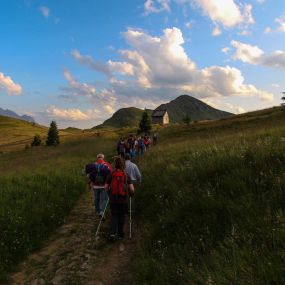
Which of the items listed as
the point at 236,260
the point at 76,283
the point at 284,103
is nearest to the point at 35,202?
the point at 76,283

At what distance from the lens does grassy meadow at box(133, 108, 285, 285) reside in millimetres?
5530

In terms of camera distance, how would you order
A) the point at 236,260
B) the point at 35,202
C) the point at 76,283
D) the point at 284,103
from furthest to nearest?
the point at 284,103 → the point at 35,202 → the point at 76,283 → the point at 236,260

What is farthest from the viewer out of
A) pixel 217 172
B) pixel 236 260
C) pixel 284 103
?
pixel 284 103

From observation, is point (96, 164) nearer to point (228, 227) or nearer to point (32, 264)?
point (32, 264)

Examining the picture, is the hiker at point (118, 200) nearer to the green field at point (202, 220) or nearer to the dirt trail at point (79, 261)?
the dirt trail at point (79, 261)

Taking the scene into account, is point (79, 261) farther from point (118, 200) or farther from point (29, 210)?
point (29, 210)

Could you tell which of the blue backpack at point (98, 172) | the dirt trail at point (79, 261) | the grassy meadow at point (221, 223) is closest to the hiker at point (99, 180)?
the blue backpack at point (98, 172)

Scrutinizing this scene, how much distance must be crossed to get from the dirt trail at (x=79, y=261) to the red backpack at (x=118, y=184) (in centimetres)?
135

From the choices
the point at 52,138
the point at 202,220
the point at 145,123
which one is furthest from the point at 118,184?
the point at 52,138

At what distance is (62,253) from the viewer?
379 inches

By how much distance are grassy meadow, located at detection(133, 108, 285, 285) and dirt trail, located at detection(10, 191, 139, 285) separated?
1.90 feet

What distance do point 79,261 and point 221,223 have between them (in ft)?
12.1

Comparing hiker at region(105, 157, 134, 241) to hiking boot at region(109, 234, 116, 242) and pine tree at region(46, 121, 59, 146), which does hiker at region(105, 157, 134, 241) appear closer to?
hiking boot at region(109, 234, 116, 242)

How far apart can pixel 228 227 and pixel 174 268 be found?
1393 millimetres
